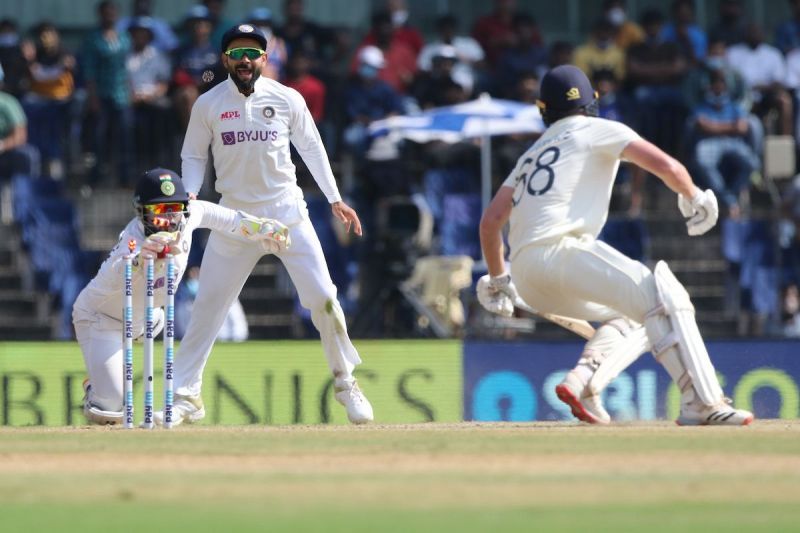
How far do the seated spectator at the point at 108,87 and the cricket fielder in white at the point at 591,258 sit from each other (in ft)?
30.4

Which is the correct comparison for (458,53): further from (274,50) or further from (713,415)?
(713,415)

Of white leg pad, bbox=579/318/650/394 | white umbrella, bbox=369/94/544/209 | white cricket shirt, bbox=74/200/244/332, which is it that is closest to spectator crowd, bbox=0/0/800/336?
white umbrella, bbox=369/94/544/209

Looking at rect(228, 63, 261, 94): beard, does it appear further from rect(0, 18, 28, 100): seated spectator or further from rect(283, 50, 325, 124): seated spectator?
rect(0, 18, 28, 100): seated spectator

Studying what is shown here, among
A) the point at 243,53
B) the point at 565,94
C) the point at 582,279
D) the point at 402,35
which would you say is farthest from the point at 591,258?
the point at 402,35

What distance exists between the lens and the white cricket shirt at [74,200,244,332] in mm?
10000

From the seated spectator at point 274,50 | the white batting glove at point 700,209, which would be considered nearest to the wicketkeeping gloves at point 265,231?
the white batting glove at point 700,209

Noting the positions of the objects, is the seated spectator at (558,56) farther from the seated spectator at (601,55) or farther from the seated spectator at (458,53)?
the seated spectator at (458,53)

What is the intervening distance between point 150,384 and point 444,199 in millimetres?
8836

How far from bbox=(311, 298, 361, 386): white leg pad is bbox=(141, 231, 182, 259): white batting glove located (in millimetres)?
1168

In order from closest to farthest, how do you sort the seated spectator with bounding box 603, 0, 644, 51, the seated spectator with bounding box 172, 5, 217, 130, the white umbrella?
1. the white umbrella
2. the seated spectator with bounding box 172, 5, 217, 130
3. the seated spectator with bounding box 603, 0, 644, 51

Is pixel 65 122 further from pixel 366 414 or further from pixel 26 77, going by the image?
pixel 366 414

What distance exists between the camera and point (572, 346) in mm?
14078

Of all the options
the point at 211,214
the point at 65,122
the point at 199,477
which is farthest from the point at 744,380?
the point at 65,122

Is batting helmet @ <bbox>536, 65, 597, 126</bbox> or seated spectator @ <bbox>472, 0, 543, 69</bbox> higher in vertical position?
seated spectator @ <bbox>472, 0, 543, 69</bbox>
